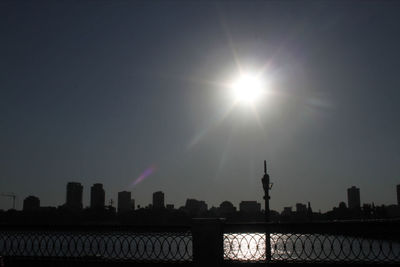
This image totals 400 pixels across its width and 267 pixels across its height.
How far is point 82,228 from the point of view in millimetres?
11164

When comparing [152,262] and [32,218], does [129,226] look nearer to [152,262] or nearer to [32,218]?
[152,262]

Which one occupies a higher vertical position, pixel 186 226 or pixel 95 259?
pixel 186 226

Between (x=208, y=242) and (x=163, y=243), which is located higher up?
(x=208, y=242)

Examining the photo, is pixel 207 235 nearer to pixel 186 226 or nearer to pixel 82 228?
pixel 186 226

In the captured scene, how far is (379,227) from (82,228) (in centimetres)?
736

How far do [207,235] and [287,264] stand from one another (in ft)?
6.44

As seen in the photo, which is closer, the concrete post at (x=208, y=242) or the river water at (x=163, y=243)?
the concrete post at (x=208, y=242)

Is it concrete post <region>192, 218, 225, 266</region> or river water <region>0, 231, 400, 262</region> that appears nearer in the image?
concrete post <region>192, 218, 225, 266</region>

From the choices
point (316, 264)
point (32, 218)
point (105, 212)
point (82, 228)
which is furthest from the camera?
point (105, 212)

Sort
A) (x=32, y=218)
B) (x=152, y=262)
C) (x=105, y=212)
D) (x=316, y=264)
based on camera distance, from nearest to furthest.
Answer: (x=316, y=264)
(x=152, y=262)
(x=32, y=218)
(x=105, y=212)

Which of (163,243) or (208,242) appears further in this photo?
(163,243)

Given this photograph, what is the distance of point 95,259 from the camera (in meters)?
11.0

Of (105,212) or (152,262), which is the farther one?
(105,212)

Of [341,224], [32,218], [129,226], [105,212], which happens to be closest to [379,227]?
[341,224]
